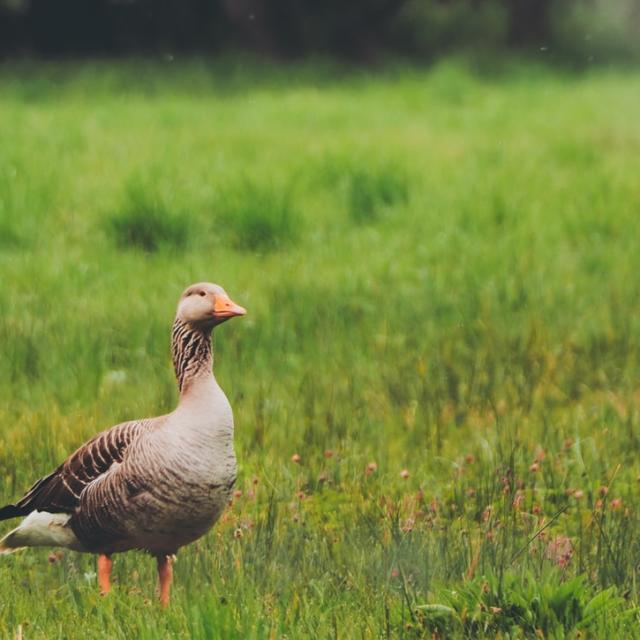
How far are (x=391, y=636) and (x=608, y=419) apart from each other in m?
2.74

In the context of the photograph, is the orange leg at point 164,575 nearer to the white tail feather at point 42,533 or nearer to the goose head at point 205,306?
the white tail feather at point 42,533

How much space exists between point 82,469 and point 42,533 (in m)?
0.27

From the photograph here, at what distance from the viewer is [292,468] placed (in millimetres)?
5445

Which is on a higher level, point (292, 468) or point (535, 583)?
point (535, 583)

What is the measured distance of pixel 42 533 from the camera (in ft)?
13.3

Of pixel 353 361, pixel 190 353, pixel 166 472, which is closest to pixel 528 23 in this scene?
pixel 353 361

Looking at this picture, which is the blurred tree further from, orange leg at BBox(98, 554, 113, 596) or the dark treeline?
orange leg at BBox(98, 554, 113, 596)

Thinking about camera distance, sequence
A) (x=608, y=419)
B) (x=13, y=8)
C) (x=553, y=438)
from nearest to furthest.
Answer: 1. (x=553, y=438)
2. (x=608, y=419)
3. (x=13, y=8)

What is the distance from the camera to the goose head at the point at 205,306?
3607 mm

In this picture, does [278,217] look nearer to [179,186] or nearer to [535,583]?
[179,186]

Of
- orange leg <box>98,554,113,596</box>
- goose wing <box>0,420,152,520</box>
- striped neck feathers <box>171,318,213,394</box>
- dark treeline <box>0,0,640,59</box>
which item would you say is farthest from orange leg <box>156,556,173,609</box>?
dark treeline <box>0,0,640,59</box>

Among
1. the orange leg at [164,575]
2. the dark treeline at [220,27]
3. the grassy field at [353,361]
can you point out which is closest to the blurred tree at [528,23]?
the dark treeline at [220,27]

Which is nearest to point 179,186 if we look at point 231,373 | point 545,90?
point 231,373

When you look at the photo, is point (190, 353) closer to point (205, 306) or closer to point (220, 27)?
point (205, 306)
